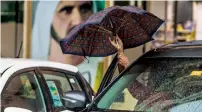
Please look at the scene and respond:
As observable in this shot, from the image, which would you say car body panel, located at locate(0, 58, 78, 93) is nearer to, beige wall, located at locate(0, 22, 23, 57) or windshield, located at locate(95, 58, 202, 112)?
windshield, located at locate(95, 58, 202, 112)

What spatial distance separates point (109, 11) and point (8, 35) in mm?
6413

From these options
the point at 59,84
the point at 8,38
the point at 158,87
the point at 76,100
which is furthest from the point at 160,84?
the point at 8,38

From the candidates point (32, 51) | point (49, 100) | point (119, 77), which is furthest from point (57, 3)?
point (119, 77)

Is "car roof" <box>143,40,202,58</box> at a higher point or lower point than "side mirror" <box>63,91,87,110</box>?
higher

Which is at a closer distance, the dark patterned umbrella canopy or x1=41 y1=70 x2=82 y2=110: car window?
the dark patterned umbrella canopy

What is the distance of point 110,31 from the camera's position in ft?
17.5

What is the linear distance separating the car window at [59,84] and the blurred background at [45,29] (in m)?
3.12

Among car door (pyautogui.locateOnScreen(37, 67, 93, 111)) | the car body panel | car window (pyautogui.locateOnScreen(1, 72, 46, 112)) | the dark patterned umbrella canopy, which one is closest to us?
the car body panel

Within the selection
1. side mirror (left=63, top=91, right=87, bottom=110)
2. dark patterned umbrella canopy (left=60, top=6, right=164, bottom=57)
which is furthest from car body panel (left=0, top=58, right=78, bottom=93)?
side mirror (left=63, top=91, right=87, bottom=110)

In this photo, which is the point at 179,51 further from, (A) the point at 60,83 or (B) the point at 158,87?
(A) the point at 60,83

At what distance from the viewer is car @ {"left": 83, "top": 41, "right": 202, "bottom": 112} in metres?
4.05

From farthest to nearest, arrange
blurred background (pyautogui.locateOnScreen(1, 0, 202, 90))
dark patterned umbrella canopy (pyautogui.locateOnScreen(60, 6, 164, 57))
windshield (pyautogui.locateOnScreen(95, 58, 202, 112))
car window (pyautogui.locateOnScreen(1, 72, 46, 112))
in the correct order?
blurred background (pyautogui.locateOnScreen(1, 0, 202, 90))
dark patterned umbrella canopy (pyautogui.locateOnScreen(60, 6, 164, 57))
car window (pyautogui.locateOnScreen(1, 72, 46, 112))
windshield (pyautogui.locateOnScreen(95, 58, 202, 112))

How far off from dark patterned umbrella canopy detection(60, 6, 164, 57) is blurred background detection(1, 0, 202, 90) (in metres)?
3.12

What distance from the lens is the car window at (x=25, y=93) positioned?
15.6ft
